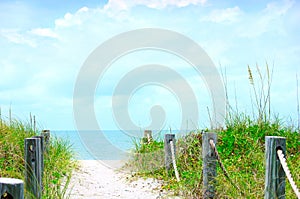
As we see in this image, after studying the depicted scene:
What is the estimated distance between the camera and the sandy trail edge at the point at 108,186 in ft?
25.8

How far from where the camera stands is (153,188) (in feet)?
27.6

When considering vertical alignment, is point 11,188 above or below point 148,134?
below

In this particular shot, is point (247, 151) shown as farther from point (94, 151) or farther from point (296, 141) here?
point (94, 151)

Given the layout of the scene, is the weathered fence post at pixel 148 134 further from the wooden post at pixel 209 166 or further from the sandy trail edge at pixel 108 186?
the wooden post at pixel 209 166

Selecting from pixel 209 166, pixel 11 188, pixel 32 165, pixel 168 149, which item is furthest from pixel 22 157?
pixel 11 188

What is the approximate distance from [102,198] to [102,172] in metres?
3.35

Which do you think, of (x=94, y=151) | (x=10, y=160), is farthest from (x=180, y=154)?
(x=94, y=151)

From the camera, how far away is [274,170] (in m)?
4.92

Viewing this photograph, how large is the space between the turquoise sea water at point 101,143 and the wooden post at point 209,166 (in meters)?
4.38

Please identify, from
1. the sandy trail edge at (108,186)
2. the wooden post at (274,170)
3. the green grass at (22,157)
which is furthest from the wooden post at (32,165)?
the wooden post at (274,170)

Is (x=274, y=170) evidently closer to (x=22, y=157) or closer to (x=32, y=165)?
(x=32, y=165)

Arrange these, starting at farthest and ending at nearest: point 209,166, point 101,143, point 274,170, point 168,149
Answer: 1. point 101,143
2. point 168,149
3. point 209,166
4. point 274,170

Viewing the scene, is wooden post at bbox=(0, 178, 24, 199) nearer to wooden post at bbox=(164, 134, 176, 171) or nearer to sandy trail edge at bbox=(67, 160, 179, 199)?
sandy trail edge at bbox=(67, 160, 179, 199)

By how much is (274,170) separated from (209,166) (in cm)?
186
